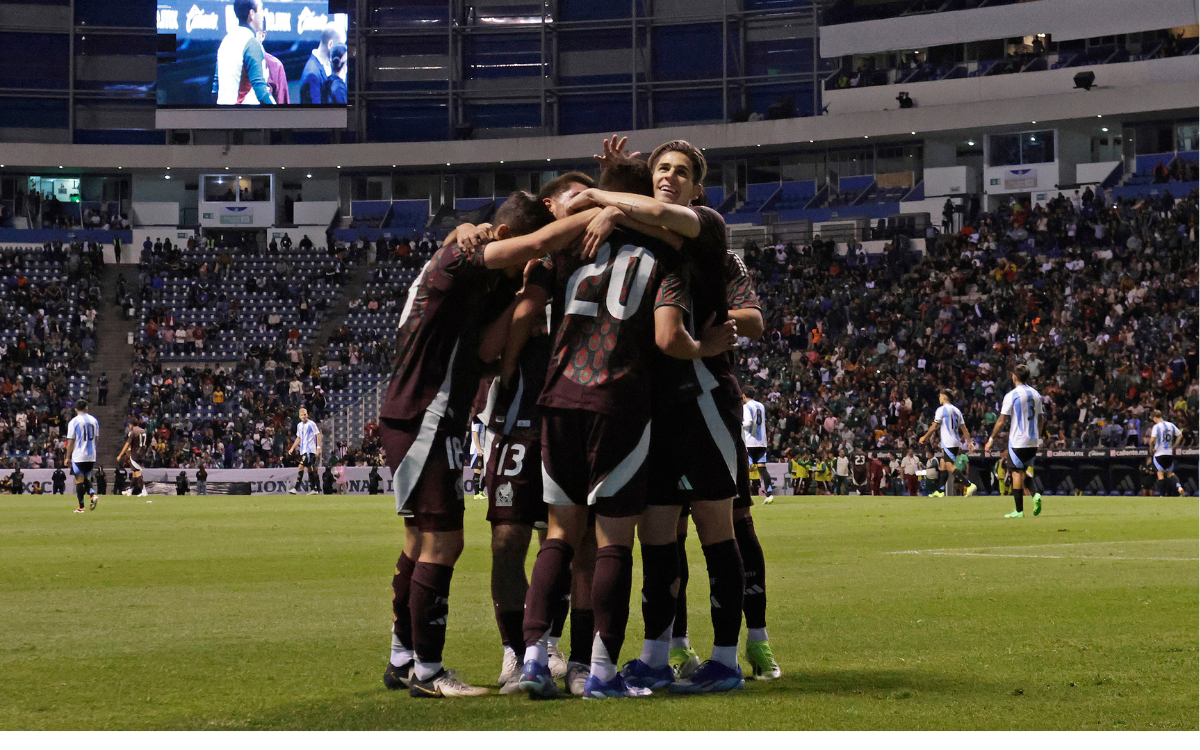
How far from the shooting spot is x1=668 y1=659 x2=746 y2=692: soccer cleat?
6.82 meters

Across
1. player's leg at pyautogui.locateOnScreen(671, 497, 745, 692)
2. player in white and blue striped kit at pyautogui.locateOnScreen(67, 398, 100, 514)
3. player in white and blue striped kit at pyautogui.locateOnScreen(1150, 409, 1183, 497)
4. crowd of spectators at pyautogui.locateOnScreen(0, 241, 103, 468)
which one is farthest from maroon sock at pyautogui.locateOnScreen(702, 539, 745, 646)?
crowd of spectators at pyautogui.locateOnScreen(0, 241, 103, 468)

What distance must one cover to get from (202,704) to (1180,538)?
45.8 feet

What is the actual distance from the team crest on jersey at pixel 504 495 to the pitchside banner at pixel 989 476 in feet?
89.9

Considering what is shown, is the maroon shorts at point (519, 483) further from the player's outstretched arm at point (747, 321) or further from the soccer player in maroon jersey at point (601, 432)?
the player's outstretched arm at point (747, 321)

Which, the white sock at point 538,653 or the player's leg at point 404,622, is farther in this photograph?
the player's leg at point 404,622

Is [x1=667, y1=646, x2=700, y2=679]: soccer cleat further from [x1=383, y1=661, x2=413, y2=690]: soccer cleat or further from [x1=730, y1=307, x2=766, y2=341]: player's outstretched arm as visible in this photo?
[x1=730, y1=307, x2=766, y2=341]: player's outstretched arm

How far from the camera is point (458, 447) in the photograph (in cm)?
707

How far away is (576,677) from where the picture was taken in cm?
684

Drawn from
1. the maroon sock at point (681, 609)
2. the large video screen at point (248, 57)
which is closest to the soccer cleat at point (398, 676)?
the maroon sock at point (681, 609)

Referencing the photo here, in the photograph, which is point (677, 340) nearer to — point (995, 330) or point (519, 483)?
Answer: point (519, 483)

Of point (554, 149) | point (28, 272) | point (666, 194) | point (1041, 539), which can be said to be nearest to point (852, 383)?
point (554, 149)

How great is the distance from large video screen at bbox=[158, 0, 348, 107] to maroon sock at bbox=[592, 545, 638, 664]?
5825 centimetres

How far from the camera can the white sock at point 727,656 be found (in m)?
6.99
